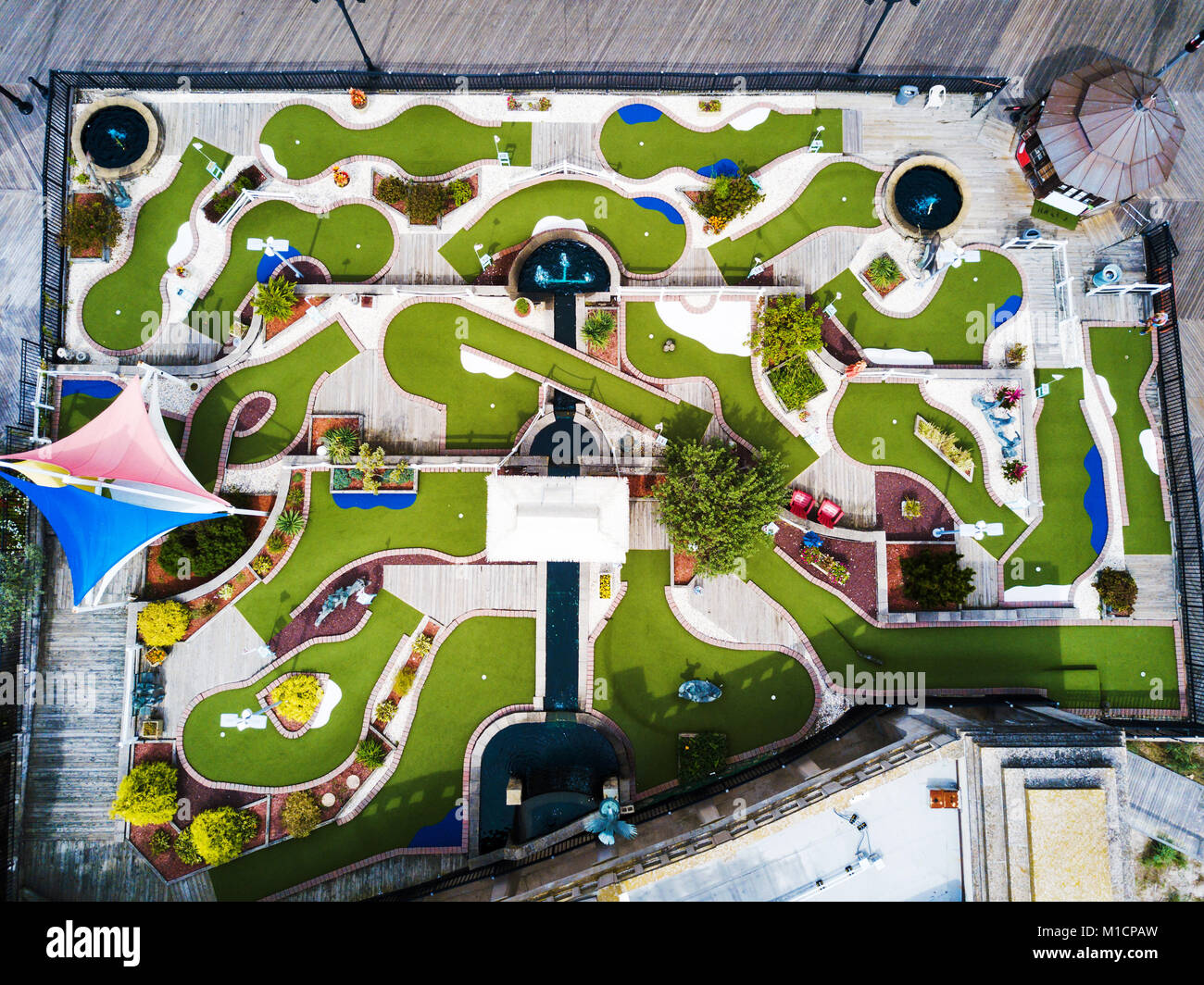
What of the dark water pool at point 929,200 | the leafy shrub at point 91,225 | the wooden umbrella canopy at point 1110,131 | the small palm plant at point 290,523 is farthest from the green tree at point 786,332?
the leafy shrub at point 91,225

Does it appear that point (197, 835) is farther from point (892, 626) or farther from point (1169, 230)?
point (1169, 230)

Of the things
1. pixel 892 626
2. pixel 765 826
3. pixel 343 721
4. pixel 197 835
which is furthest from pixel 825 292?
pixel 197 835

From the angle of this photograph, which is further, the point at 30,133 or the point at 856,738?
the point at 30,133

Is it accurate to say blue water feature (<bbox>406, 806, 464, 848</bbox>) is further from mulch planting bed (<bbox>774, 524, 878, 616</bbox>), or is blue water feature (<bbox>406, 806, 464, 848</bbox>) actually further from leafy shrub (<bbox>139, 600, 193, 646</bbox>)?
mulch planting bed (<bbox>774, 524, 878, 616</bbox>)

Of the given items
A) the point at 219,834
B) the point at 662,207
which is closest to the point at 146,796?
the point at 219,834

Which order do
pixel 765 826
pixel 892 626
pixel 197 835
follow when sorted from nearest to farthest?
pixel 765 826, pixel 197 835, pixel 892 626

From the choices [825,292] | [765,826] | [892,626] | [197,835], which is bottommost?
[197,835]

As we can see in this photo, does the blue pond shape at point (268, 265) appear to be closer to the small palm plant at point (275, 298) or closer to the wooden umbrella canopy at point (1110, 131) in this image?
the small palm plant at point (275, 298)
